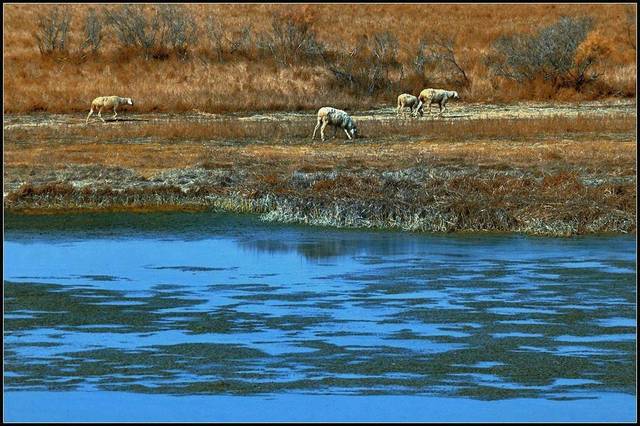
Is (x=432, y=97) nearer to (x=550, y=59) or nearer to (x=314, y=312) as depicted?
(x=550, y=59)

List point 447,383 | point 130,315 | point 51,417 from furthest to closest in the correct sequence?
point 130,315 < point 447,383 < point 51,417

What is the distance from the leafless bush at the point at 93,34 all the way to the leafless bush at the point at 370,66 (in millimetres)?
8655

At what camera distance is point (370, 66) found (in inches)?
1865

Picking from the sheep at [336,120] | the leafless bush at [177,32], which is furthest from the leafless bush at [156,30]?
the sheep at [336,120]

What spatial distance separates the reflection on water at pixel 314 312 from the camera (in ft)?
37.8

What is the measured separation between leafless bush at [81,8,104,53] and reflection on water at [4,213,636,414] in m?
28.0

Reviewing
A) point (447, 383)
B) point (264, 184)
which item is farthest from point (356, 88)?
point (447, 383)

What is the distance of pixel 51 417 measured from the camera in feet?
33.5

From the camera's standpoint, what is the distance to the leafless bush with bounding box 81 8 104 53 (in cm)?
4884

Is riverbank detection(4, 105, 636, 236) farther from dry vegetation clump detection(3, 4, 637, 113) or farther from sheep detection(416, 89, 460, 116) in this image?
dry vegetation clump detection(3, 4, 637, 113)

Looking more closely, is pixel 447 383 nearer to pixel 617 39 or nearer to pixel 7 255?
pixel 7 255

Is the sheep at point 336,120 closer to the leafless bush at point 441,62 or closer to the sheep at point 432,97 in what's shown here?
the sheep at point 432,97

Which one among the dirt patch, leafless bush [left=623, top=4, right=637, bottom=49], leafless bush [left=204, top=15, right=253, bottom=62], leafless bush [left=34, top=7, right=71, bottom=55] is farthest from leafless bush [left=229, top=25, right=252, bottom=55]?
leafless bush [left=623, top=4, right=637, bottom=49]

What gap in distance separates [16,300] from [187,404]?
5534 millimetres
